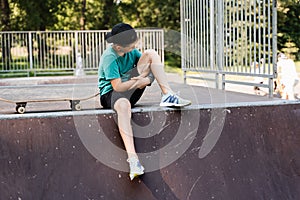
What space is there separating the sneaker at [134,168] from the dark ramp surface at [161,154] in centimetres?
12

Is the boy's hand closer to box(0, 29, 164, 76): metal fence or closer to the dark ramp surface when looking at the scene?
the dark ramp surface

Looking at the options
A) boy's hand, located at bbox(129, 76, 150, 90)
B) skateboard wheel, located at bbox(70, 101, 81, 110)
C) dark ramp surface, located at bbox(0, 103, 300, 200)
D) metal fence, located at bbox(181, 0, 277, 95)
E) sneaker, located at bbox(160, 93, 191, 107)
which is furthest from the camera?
metal fence, located at bbox(181, 0, 277, 95)

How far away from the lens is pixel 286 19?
119 ft

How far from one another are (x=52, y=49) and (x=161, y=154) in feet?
51.7

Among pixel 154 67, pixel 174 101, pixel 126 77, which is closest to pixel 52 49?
pixel 126 77

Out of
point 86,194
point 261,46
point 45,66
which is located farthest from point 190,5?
point 45,66

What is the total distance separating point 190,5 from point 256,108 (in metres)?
4.68

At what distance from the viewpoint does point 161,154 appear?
14.3ft

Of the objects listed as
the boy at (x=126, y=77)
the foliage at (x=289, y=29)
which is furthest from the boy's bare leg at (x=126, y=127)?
the foliage at (x=289, y=29)

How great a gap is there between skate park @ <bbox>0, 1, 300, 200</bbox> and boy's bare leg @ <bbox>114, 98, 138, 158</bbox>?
0.32 ft

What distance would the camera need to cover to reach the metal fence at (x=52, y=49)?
18677mm

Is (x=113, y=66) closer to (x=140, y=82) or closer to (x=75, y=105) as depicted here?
(x=140, y=82)

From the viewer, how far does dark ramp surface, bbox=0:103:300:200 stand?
4.04m

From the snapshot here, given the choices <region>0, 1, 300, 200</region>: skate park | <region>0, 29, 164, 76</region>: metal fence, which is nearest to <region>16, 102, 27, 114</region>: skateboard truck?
<region>0, 1, 300, 200</region>: skate park
